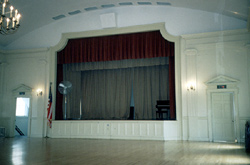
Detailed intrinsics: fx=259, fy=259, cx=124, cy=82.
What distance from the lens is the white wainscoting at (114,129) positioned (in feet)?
39.7

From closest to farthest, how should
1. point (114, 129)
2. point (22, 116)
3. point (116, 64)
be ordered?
point (114, 129) → point (116, 64) → point (22, 116)

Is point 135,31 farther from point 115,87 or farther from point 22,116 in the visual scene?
point 22,116

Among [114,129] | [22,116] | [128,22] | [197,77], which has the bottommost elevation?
[114,129]

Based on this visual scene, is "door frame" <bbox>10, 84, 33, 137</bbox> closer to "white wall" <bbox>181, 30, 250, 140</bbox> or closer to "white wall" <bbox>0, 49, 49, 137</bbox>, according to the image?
"white wall" <bbox>0, 49, 49, 137</bbox>

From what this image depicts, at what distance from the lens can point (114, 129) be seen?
42.3 feet

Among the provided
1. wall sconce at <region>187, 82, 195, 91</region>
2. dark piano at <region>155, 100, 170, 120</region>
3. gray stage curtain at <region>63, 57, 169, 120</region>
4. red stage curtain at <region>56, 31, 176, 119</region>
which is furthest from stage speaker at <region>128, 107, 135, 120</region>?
wall sconce at <region>187, 82, 195, 91</region>

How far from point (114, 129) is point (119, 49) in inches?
163

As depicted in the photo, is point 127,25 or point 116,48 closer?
point 127,25

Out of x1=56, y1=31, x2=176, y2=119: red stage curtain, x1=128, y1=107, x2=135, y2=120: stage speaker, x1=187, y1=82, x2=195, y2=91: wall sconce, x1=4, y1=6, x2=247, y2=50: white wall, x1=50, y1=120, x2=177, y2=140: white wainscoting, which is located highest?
x1=4, y1=6, x2=247, y2=50: white wall

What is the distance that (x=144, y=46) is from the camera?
1320cm

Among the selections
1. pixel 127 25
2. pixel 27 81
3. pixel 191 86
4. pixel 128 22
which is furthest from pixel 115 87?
pixel 27 81

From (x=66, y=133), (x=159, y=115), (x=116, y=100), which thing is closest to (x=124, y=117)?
(x=116, y=100)

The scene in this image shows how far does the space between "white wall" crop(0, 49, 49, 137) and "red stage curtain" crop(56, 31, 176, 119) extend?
877 mm

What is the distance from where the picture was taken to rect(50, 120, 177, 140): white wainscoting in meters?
12.1
